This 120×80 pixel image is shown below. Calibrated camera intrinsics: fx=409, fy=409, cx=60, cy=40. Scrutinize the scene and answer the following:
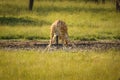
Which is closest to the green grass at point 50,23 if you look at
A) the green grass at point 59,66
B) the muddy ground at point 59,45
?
the muddy ground at point 59,45

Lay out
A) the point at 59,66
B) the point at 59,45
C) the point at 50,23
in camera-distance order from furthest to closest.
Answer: the point at 50,23 < the point at 59,45 < the point at 59,66

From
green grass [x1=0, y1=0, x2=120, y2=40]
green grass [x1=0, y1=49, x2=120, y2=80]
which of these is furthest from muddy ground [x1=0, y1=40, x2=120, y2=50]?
green grass [x1=0, y1=49, x2=120, y2=80]

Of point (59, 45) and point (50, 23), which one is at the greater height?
point (50, 23)

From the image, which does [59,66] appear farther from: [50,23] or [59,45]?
[50,23]

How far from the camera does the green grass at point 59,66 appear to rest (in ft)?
27.5

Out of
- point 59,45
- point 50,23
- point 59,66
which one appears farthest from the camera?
point 50,23

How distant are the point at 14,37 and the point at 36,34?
0.90 meters

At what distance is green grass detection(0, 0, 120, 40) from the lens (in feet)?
48.4

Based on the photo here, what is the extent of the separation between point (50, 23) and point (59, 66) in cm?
884

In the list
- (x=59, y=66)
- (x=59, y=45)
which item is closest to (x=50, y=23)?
(x=59, y=45)

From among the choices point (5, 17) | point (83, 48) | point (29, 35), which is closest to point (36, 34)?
point (29, 35)

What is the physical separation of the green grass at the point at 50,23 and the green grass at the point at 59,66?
12.7ft

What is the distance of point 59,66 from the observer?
909 centimetres

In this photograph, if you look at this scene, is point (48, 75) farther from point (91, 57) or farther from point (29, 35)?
point (29, 35)
